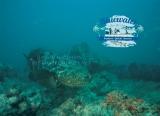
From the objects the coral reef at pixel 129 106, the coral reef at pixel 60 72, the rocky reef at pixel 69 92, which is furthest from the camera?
the coral reef at pixel 60 72

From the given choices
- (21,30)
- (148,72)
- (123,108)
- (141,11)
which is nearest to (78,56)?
(148,72)

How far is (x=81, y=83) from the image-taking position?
9.65 metres

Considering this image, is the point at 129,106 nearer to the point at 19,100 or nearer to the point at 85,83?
the point at 19,100

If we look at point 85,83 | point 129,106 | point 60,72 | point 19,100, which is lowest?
point 129,106

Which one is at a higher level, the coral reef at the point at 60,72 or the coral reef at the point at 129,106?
the coral reef at the point at 60,72

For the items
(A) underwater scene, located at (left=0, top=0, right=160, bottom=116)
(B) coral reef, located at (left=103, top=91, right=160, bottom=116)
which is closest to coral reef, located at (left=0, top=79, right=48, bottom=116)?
(A) underwater scene, located at (left=0, top=0, right=160, bottom=116)

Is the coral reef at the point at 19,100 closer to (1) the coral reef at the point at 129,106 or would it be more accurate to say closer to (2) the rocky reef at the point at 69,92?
(2) the rocky reef at the point at 69,92

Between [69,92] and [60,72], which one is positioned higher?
[60,72]

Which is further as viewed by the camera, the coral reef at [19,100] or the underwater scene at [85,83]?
the underwater scene at [85,83]

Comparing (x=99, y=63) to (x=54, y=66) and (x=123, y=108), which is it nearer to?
(x=54, y=66)

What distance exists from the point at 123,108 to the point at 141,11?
60727 mm

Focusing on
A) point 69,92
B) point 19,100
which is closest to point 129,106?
point 19,100

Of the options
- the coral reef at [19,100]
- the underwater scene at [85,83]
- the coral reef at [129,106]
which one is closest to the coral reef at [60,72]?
the underwater scene at [85,83]

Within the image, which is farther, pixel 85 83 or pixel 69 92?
pixel 69 92
